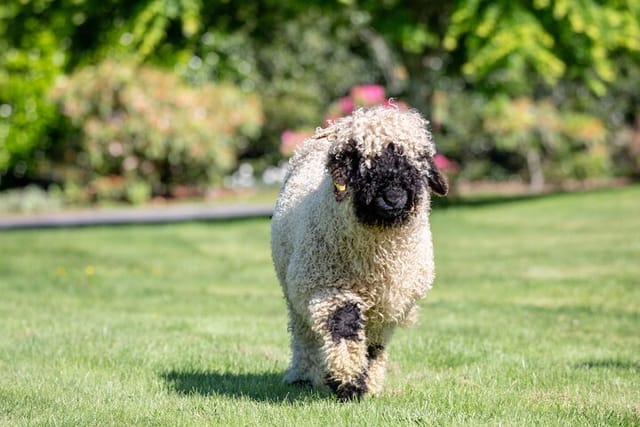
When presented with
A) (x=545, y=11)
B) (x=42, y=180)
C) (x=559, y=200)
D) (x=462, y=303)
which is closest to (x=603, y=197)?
(x=559, y=200)

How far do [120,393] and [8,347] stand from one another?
216cm

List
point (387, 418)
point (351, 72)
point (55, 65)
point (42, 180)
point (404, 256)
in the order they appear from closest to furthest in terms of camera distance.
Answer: point (387, 418) → point (404, 256) → point (55, 65) → point (42, 180) → point (351, 72)

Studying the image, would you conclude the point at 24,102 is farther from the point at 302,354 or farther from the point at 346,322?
the point at 346,322

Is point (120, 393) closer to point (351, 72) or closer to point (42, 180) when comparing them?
point (42, 180)

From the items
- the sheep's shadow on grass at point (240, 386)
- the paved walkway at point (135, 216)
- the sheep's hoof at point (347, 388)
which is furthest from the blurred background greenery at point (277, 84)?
the sheep's hoof at point (347, 388)

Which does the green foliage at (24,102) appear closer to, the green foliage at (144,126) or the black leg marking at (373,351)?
the green foliage at (144,126)

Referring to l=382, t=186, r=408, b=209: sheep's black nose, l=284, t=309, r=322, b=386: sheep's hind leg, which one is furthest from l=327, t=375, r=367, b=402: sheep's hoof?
l=382, t=186, r=408, b=209: sheep's black nose

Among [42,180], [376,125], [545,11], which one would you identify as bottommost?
[42,180]

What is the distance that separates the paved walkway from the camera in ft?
78.6

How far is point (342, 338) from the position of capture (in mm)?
5934

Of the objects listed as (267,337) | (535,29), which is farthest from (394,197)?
(535,29)

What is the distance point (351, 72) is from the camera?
Result: 37062mm

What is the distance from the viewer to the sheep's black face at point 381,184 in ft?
18.7

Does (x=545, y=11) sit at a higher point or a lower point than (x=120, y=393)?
higher
